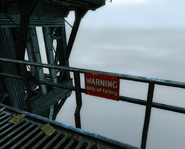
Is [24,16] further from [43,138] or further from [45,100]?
[43,138]

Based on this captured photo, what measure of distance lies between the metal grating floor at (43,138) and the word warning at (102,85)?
670 mm

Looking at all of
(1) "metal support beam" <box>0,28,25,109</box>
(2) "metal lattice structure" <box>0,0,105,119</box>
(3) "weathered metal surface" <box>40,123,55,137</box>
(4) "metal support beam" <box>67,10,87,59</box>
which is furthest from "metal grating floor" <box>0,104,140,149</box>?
(4) "metal support beam" <box>67,10,87,59</box>

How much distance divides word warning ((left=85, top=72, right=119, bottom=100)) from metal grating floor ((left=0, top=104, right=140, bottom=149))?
2.20ft

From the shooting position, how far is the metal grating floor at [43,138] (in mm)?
1959

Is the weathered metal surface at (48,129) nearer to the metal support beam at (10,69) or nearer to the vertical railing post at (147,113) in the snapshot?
the vertical railing post at (147,113)

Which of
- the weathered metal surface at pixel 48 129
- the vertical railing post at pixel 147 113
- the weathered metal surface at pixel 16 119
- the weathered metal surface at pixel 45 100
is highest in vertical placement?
the vertical railing post at pixel 147 113

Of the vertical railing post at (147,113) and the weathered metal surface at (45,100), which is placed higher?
the vertical railing post at (147,113)

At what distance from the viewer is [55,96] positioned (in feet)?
24.1

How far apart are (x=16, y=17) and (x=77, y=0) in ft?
8.18

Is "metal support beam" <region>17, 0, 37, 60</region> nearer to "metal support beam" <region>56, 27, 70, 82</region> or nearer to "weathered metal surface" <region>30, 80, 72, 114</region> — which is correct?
"weathered metal surface" <region>30, 80, 72, 114</region>

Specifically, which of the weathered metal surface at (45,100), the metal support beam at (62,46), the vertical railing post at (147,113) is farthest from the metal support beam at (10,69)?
the vertical railing post at (147,113)

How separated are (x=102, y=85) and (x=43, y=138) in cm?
125

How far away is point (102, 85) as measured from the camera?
195 centimetres

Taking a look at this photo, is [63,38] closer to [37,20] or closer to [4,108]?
[37,20]
